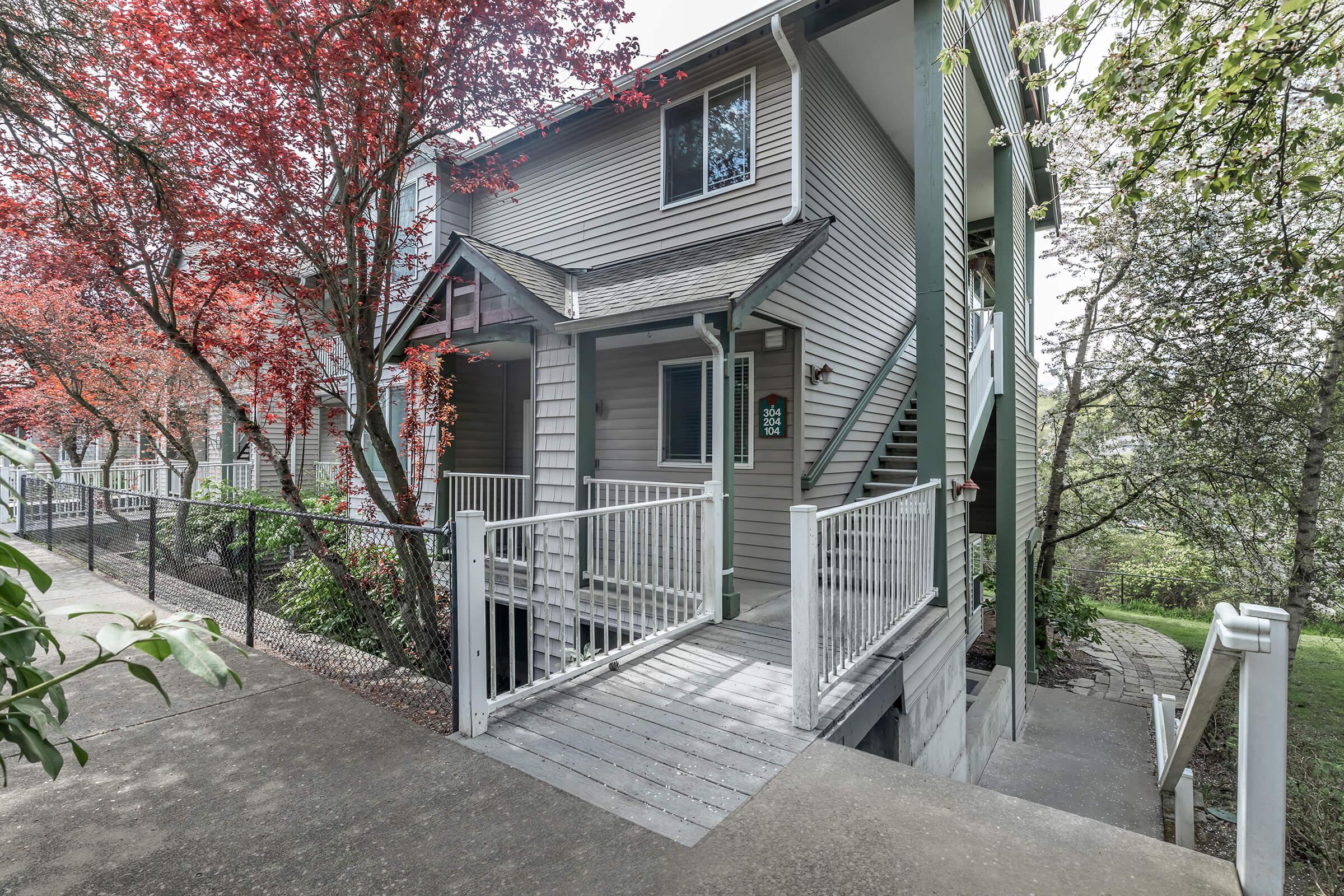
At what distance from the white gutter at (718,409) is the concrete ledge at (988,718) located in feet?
13.0

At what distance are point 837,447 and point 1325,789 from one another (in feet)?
15.7

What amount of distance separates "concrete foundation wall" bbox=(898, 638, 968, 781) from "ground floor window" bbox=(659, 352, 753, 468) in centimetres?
287

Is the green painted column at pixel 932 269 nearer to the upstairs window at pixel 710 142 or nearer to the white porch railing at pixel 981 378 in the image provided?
the white porch railing at pixel 981 378

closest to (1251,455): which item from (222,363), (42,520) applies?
(222,363)

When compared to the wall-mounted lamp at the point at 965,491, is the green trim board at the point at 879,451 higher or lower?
higher

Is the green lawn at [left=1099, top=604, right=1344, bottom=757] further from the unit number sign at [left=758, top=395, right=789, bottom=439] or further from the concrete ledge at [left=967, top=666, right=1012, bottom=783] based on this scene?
the unit number sign at [left=758, top=395, right=789, bottom=439]

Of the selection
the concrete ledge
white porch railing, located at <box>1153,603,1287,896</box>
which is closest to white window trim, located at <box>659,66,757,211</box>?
the concrete ledge

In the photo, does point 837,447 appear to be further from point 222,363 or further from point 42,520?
point 42,520

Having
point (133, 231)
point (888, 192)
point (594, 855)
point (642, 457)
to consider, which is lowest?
point (594, 855)

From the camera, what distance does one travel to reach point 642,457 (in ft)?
25.9

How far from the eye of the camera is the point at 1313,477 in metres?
8.06

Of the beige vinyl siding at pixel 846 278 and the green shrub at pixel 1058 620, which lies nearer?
the beige vinyl siding at pixel 846 278

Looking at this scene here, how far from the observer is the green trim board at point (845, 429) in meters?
6.77

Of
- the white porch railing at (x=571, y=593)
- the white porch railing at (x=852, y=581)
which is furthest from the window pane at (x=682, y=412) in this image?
the white porch railing at (x=852, y=581)
